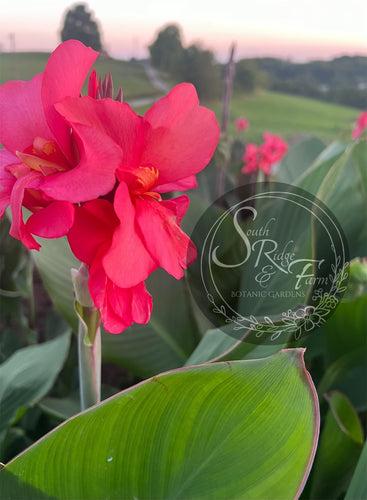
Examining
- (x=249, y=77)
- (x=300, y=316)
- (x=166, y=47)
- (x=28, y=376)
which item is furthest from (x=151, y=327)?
(x=249, y=77)

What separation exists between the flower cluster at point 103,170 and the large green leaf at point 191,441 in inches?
2.6

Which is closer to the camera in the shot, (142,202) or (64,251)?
(142,202)

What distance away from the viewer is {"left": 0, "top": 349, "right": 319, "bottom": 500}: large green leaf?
1.00 feet

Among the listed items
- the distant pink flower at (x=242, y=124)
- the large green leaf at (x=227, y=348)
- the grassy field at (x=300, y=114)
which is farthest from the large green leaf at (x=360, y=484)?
the distant pink flower at (x=242, y=124)

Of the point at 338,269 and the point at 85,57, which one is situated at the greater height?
the point at 85,57

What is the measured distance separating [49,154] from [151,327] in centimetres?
40

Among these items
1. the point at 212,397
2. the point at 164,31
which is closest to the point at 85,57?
the point at 212,397

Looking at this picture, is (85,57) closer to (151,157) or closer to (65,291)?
(151,157)

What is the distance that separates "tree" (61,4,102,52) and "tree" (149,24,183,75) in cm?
23

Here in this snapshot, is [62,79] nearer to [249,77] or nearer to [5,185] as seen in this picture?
[5,185]

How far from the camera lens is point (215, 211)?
63 cm

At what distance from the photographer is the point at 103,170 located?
0.26 m

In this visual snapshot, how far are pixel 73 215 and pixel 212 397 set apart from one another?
0.49 feet

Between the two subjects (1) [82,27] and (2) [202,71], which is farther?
(2) [202,71]
